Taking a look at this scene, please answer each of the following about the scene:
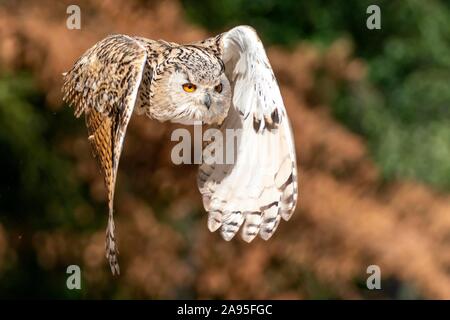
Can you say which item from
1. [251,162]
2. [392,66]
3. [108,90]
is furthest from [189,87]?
[392,66]

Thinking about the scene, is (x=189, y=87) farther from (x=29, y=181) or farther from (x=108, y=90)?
(x=29, y=181)

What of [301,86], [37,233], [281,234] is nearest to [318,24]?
[301,86]

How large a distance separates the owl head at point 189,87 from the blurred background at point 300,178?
1.99 meters

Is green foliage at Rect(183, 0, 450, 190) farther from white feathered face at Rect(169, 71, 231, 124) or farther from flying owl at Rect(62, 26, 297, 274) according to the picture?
white feathered face at Rect(169, 71, 231, 124)

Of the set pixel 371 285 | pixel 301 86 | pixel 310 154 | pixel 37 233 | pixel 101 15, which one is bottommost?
pixel 371 285

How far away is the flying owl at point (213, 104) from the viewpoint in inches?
89.0

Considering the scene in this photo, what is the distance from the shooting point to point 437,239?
561 centimetres

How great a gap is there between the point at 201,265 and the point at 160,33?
1752mm

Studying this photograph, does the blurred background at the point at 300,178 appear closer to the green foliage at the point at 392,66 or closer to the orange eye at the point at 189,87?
the green foliage at the point at 392,66

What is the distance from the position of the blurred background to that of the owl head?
6.52 feet

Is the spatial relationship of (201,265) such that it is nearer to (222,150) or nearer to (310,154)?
(310,154)

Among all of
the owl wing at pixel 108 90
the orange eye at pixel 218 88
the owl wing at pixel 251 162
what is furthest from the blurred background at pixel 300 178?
the orange eye at pixel 218 88

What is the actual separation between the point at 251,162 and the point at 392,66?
12.5ft

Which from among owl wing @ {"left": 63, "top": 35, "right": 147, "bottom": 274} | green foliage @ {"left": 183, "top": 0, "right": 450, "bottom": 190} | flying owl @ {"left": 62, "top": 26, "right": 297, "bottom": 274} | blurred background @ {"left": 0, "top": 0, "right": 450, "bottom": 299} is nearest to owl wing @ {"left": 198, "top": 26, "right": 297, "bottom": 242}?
flying owl @ {"left": 62, "top": 26, "right": 297, "bottom": 274}
